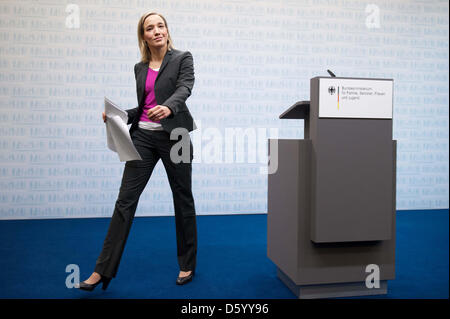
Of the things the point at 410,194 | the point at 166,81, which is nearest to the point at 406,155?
the point at 410,194

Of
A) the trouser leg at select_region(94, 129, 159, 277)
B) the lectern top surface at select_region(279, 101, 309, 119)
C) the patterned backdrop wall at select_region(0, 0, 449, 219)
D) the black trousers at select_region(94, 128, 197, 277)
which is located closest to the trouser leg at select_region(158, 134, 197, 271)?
the black trousers at select_region(94, 128, 197, 277)

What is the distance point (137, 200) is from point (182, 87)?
0.60 metres

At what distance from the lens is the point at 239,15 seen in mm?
3836

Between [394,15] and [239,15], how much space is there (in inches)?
67.9

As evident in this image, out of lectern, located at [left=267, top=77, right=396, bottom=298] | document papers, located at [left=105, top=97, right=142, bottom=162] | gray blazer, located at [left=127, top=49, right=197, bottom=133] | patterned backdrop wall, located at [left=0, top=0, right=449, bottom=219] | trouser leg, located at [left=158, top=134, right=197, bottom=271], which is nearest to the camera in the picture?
lectern, located at [left=267, top=77, right=396, bottom=298]

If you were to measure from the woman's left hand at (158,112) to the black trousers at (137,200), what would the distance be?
22cm

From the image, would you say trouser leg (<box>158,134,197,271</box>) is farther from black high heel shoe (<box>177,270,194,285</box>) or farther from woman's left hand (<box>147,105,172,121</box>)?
woman's left hand (<box>147,105,172,121</box>)

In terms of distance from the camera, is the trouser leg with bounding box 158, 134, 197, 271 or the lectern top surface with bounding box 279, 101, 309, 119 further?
the trouser leg with bounding box 158, 134, 197, 271

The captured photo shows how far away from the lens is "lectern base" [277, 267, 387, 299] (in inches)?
68.2

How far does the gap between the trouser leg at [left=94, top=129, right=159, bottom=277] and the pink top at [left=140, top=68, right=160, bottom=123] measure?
0.14 meters

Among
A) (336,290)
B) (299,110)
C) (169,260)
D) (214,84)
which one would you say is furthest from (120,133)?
(214,84)

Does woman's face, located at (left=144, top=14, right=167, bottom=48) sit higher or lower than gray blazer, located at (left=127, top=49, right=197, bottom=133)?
higher

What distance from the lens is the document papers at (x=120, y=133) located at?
176cm

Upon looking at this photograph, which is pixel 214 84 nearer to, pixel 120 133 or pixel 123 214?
pixel 120 133
